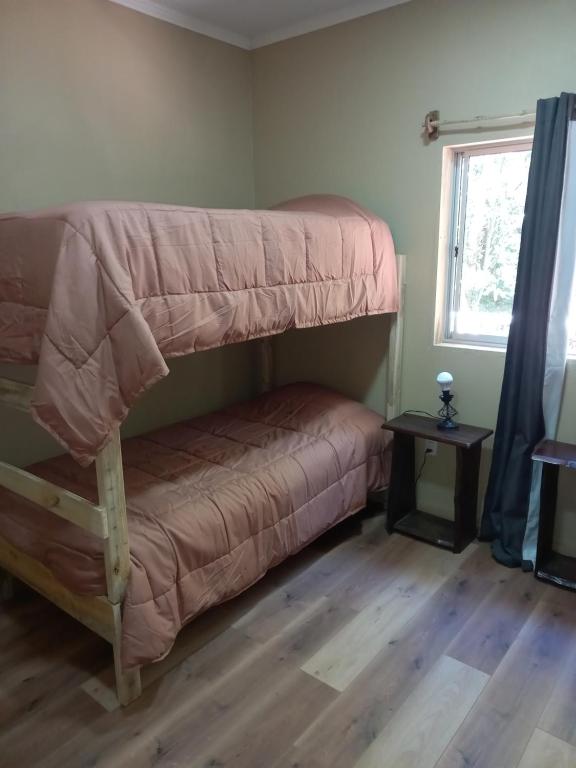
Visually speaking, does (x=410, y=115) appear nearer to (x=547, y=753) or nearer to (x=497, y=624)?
(x=497, y=624)

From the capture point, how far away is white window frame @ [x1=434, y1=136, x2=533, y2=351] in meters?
2.67

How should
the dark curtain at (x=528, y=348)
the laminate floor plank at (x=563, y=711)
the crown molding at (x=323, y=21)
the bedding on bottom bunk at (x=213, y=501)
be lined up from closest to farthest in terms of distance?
the laminate floor plank at (x=563, y=711) → the bedding on bottom bunk at (x=213, y=501) → the dark curtain at (x=528, y=348) → the crown molding at (x=323, y=21)

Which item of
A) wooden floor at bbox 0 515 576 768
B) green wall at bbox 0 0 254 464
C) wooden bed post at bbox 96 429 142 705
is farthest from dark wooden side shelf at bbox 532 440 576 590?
green wall at bbox 0 0 254 464

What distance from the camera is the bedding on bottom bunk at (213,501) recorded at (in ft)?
5.93

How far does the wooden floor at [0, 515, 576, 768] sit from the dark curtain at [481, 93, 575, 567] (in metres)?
0.28

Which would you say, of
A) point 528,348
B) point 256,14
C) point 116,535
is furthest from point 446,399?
point 256,14

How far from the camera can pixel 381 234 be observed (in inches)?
106

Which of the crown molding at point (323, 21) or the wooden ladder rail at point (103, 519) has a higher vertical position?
the crown molding at point (323, 21)

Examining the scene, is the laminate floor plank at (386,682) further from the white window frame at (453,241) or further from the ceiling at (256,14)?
the ceiling at (256,14)

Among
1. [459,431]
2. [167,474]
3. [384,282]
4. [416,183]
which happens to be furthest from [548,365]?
[167,474]

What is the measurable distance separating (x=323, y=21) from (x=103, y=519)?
2.71 metres

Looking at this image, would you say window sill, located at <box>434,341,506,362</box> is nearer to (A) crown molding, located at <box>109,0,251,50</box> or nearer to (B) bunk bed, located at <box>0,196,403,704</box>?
(B) bunk bed, located at <box>0,196,403,704</box>

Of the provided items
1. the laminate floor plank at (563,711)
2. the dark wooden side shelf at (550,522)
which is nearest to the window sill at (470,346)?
the dark wooden side shelf at (550,522)

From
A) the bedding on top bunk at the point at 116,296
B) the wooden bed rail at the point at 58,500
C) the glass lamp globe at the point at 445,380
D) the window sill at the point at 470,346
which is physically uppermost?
the bedding on top bunk at the point at 116,296
